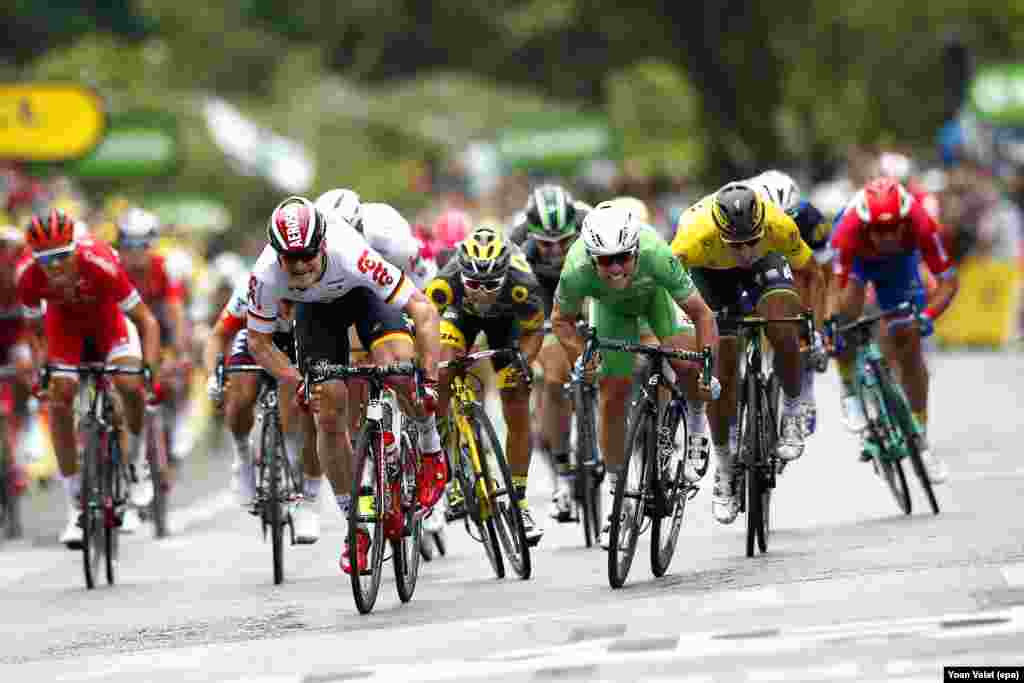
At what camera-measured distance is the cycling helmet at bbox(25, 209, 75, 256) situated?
14781 millimetres

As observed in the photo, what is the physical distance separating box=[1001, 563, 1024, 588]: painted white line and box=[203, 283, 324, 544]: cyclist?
3878 mm

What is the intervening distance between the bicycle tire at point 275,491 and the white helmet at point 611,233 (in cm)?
262

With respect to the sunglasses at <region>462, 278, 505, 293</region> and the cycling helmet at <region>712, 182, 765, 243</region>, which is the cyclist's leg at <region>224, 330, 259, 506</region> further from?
the cycling helmet at <region>712, 182, 765, 243</region>

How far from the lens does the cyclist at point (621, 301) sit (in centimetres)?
1227

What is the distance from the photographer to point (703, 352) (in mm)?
12281

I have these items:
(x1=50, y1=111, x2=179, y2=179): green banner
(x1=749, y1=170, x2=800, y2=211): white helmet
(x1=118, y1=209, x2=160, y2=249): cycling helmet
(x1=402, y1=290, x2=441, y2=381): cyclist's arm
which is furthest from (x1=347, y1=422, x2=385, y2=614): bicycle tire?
(x1=50, y1=111, x2=179, y2=179): green banner

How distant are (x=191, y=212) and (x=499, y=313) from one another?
3124cm

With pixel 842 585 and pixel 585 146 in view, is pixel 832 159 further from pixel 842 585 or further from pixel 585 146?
pixel 842 585

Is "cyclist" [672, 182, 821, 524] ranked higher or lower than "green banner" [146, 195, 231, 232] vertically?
lower

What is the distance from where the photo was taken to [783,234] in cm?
1352

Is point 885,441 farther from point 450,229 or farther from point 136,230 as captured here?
point 136,230

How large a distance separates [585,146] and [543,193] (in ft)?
114

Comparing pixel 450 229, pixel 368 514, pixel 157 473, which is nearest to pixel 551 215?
pixel 368 514

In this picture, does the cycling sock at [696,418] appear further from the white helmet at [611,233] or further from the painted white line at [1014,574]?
the painted white line at [1014,574]
